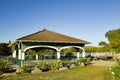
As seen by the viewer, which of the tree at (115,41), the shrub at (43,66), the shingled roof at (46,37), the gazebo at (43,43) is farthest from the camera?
the tree at (115,41)

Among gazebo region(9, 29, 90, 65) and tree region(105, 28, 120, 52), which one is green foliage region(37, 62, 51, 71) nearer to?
gazebo region(9, 29, 90, 65)

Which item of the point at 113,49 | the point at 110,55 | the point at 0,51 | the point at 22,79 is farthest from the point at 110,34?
the point at 22,79

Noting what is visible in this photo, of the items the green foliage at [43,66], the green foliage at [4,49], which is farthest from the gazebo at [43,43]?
the green foliage at [4,49]

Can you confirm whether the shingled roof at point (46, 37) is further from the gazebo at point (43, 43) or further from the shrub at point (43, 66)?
the shrub at point (43, 66)

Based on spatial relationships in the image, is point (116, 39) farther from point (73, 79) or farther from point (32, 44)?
point (73, 79)

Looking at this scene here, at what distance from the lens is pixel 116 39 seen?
50.6m

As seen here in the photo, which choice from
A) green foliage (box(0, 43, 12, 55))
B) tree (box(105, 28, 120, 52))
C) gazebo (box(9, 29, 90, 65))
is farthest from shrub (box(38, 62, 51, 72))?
green foliage (box(0, 43, 12, 55))

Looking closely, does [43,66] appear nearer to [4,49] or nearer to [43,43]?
[43,43]

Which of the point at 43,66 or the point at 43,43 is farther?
the point at 43,43

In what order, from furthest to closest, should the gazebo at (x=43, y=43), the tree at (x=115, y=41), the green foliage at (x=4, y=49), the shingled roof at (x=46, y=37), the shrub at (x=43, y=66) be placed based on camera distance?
the green foliage at (x=4, y=49)
the tree at (x=115, y=41)
the shingled roof at (x=46, y=37)
the gazebo at (x=43, y=43)
the shrub at (x=43, y=66)

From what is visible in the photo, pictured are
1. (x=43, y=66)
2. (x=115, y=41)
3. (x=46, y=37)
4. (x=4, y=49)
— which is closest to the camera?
(x=43, y=66)

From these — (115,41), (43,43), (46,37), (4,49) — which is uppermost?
(115,41)

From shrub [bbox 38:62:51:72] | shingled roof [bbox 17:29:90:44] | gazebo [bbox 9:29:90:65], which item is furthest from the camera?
shingled roof [bbox 17:29:90:44]

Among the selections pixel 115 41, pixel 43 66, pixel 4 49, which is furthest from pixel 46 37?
pixel 4 49
